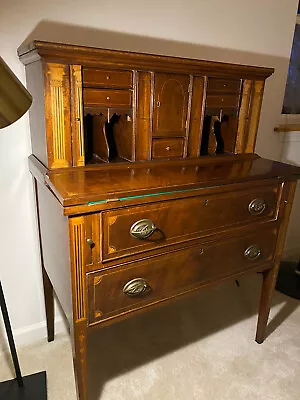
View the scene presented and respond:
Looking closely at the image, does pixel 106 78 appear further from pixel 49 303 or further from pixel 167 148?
pixel 49 303

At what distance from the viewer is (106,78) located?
1.21m

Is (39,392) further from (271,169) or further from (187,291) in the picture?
Answer: (271,169)

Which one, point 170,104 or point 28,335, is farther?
point 28,335

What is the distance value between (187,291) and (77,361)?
48cm

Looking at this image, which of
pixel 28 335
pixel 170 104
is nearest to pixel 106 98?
pixel 170 104

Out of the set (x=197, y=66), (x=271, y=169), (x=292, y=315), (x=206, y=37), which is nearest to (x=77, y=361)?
(x=271, y=169)

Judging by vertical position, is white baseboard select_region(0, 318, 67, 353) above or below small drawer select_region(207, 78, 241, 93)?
below

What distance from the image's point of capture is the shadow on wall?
4.44 feet

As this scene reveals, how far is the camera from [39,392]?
1.42 metres

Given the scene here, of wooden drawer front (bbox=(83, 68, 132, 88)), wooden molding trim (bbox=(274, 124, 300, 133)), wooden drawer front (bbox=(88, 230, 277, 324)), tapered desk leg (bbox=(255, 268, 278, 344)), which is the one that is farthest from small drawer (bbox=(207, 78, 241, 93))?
tapered desk leg (bbox=(255, 268, 278, 344))

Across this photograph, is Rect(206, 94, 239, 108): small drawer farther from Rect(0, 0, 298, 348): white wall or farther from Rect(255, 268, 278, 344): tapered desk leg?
Rect(255, 268, 278, 344): tapered desk leg

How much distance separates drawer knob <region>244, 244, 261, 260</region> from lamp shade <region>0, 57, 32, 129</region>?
106 cm

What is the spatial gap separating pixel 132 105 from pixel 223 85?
1.51ft

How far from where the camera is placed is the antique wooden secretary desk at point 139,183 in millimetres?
1058
